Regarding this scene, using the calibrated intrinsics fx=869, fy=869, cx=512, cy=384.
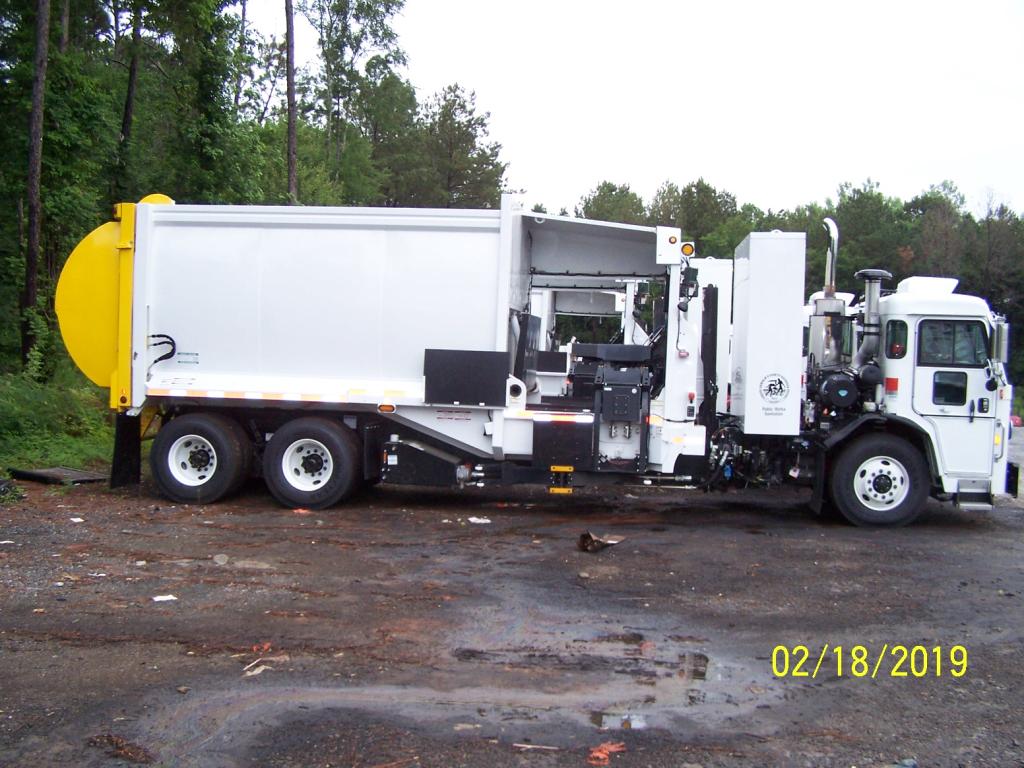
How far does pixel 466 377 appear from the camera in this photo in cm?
921

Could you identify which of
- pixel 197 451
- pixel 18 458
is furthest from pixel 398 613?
pixel 18 458

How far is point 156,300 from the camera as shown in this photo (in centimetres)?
969

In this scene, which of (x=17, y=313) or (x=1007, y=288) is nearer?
(x=17, y=313)

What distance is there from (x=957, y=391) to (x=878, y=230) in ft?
117

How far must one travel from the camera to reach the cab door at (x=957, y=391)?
29.5 ft

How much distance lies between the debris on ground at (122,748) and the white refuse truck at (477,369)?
5.50 m

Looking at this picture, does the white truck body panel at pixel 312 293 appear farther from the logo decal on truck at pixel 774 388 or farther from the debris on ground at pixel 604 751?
the debris on ground at pixel 604 751

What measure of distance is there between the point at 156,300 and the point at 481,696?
691 centimetres

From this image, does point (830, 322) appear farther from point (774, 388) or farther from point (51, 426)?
point (51, 426)

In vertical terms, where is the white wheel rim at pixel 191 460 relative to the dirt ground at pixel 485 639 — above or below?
above

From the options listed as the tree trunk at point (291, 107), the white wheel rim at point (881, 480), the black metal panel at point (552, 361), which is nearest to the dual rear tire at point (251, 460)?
the black metal panel at point (552, 361)

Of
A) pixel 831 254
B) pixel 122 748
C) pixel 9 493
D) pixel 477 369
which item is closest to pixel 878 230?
pixel 831 254

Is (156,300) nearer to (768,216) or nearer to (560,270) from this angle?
(560,270)

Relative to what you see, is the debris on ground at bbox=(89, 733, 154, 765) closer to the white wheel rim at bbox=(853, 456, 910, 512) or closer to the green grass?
the white wheel rim at bbox=(853, 456, 910, 512)
